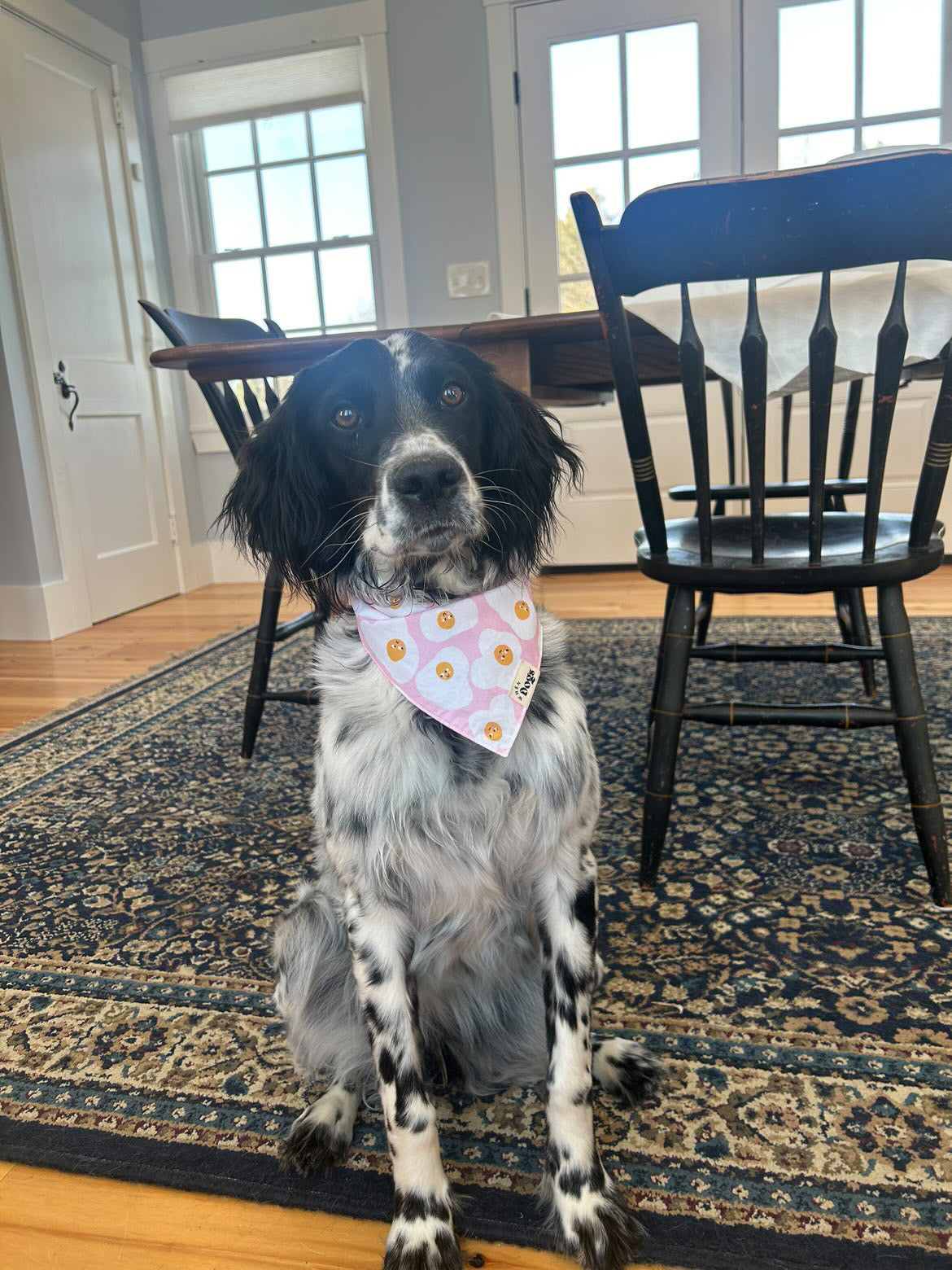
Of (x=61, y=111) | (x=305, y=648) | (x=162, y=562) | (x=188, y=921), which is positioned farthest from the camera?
(x=162, y=562)

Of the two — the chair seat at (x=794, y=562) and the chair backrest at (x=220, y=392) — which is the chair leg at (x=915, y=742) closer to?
the chair seat at (x=794, y=562)

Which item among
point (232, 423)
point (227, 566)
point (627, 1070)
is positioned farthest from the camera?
point (227, 566)

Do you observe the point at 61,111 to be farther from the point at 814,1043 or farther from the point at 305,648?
the point at 814,1043

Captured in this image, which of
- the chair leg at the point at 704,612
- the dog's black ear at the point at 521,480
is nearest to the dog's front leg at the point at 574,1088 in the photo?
the dog's black ear at the point at 521,480

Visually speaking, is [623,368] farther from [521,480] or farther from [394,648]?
[394,648]

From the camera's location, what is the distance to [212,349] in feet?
6.15

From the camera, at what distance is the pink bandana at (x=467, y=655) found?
979 mm

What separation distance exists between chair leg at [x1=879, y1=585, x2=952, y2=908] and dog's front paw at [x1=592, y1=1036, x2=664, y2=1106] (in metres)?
0.63

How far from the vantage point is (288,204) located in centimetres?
466

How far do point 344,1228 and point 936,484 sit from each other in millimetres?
1307

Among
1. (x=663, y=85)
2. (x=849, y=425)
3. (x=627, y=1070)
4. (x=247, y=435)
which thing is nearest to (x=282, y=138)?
(x=663, y=85)

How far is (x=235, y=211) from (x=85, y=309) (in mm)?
1067

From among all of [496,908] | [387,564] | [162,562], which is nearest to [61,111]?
[162,562]

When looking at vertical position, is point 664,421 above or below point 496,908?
above
